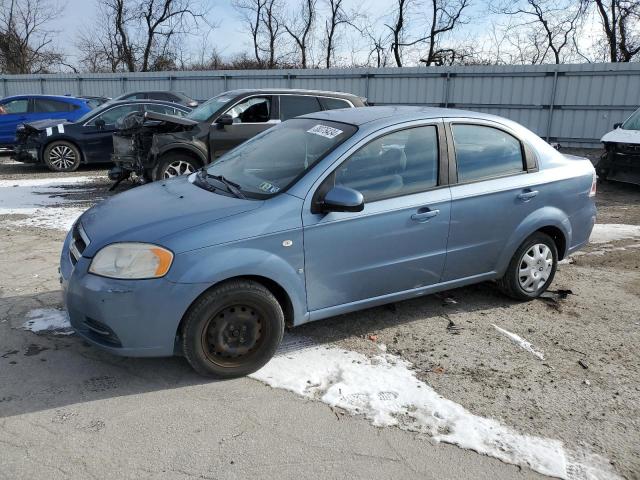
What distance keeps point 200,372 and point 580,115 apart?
1573 centimetres

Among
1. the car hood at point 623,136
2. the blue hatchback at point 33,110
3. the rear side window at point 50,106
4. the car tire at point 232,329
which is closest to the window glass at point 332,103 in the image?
the car hood at point 623,136

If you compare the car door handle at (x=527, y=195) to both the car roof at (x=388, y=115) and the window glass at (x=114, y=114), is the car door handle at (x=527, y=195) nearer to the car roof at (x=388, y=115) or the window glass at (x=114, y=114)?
the car roof at (x=388, y=115)

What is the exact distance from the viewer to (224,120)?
28.4 feet

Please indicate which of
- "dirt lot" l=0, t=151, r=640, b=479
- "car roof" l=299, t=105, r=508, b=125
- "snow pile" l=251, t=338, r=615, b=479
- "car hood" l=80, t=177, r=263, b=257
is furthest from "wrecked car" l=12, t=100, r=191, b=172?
"snow pile" l=251, t=338, r=615, b=479

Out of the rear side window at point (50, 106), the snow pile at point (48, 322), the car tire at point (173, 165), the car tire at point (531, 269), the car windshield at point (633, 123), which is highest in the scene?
the rear side window at point (50, 106)

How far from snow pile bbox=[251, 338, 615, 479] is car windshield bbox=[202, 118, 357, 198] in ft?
3.91

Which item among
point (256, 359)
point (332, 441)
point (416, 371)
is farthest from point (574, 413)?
point (256, 359)

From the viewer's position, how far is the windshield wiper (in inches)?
146

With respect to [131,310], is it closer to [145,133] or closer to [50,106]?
[145,133]

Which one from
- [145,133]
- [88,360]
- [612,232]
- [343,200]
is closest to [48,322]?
[88,360]

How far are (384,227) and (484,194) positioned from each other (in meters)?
0.99

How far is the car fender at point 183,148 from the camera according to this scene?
8.45m

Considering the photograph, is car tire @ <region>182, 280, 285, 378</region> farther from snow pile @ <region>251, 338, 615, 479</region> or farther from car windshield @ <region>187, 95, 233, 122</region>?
car windshield @ <region>187, 95, 233, 122</region>

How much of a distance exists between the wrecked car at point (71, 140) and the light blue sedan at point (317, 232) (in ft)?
26.8
